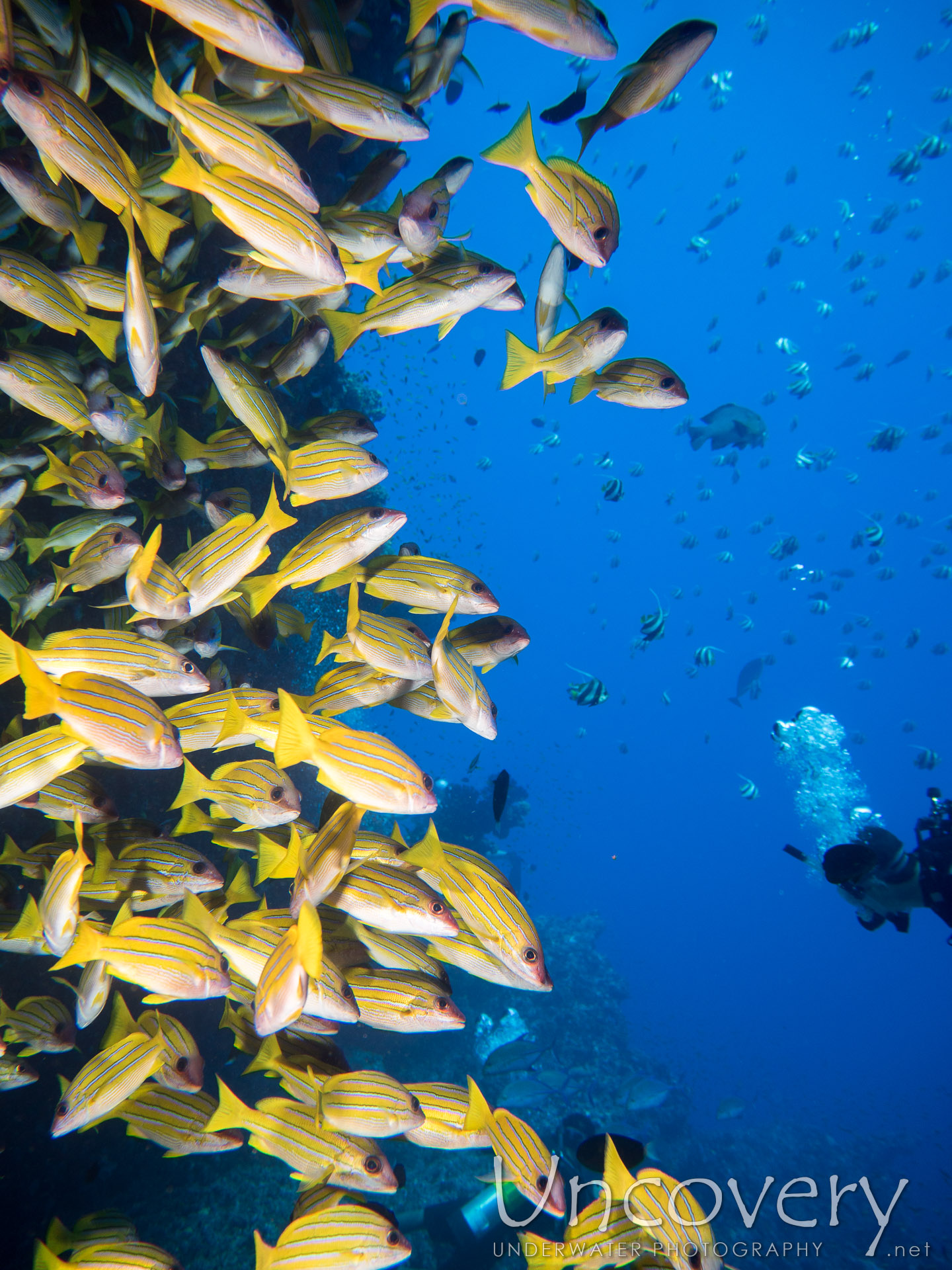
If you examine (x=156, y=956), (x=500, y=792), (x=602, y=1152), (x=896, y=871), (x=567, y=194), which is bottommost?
(x=602, y=1152)

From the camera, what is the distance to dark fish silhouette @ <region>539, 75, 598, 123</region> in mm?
2293

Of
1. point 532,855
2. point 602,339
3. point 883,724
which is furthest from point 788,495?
point 602,339

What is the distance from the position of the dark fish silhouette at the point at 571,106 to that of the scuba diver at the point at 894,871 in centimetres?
527

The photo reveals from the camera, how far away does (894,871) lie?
16.8 feet

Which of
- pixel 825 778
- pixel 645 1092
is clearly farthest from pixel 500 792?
pixel 825 778

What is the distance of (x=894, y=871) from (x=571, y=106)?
640cm

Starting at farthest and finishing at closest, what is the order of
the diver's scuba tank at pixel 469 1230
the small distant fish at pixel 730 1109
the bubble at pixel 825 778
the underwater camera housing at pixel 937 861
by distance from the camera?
the bubble at pixel 825 778
the small distant fish at pixel 730 1109
the diver's scuba tank at pixel 469 1230
the underwater camera housing at pixel 937 861

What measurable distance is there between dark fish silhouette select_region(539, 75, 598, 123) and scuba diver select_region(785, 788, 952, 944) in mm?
5273

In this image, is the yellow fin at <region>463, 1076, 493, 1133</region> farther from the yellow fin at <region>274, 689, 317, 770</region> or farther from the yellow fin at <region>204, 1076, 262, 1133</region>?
the yellow fin at <region>274, 689, 317, 770</region>

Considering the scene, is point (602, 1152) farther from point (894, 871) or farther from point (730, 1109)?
point (730, 1109)

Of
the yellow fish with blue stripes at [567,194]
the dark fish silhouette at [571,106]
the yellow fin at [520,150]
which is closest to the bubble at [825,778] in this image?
the yellow fish with blue stripes at [567,194]

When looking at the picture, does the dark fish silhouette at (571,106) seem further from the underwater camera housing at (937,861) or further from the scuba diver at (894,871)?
the underwater camera housing at (937,861)

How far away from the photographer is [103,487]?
2707mm

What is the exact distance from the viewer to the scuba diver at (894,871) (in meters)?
4.75
